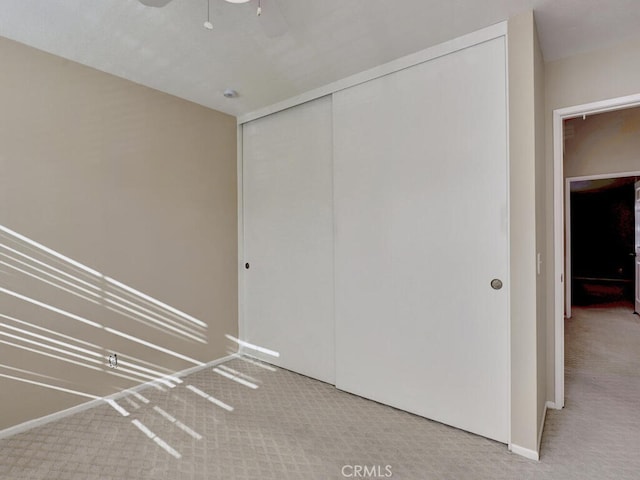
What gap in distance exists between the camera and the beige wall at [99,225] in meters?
2.22

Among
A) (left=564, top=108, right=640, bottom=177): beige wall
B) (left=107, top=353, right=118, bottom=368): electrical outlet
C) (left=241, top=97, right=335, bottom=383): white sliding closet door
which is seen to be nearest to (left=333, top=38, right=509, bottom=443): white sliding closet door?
(left=241, top=97, right=335, bottom=383): white sliding closet door

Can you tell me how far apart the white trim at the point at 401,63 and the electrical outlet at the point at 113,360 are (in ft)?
8.10

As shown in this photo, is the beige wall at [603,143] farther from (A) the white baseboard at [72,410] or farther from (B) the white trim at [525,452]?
(A) the white baseboard at [72,410]

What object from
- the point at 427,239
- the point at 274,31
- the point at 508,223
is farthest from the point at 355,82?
the point at 508,223

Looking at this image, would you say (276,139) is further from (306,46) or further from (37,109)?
(37,109)

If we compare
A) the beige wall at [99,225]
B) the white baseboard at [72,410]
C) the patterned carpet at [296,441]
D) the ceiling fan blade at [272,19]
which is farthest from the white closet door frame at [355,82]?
the ceiling fan blade at [272,19]

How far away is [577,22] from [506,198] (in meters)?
1.12

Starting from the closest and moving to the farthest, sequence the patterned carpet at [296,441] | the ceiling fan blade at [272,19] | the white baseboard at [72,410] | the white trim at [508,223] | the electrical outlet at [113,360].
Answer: the ceiling fan blade at [272,19] → the patterned carpet at [296,441] → the white trim at [508,223] → the white baseboard at [72,410] → the electrical outlet at [113,360]

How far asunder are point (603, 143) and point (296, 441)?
488 cm

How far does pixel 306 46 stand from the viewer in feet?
7.41

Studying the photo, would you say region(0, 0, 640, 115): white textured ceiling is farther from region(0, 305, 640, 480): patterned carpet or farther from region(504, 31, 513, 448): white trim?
region(0, 305, 640, 480): patterned carpet

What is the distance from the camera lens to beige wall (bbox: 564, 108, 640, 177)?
4.07m

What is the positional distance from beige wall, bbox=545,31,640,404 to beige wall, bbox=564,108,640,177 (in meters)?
1.90

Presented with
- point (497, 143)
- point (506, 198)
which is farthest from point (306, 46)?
point (506, 198)
